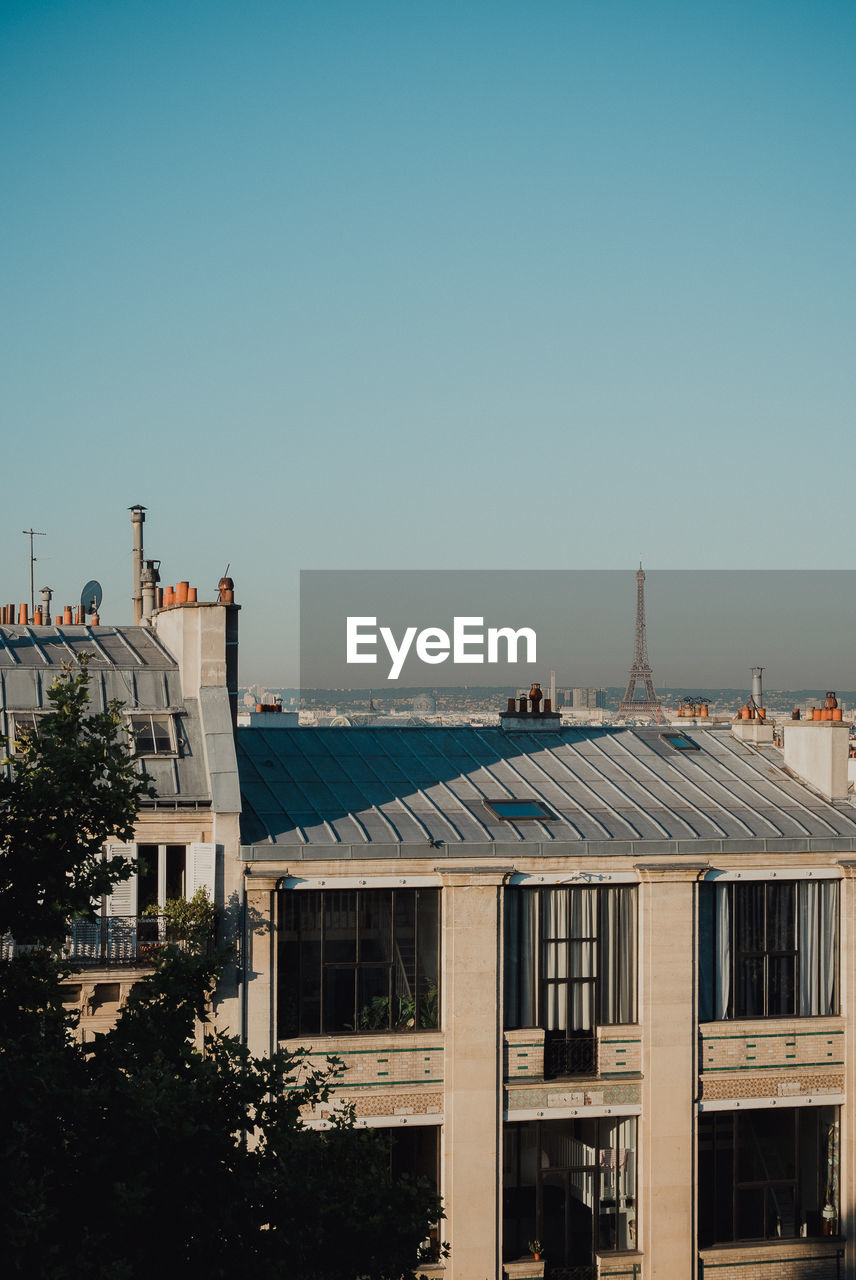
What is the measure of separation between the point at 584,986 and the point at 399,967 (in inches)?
148

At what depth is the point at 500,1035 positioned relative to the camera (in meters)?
26.5

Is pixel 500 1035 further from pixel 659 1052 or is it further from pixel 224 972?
pixel 224 972

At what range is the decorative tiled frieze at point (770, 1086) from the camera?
2739 centimetres

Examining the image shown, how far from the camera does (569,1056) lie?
27000 mm

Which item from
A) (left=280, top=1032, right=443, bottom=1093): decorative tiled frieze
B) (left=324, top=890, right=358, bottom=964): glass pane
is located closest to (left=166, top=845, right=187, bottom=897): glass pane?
(left=324, top=890, right=358, bottom=964): glass pane

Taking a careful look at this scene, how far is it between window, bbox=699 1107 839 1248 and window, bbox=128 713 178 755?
41.9ft

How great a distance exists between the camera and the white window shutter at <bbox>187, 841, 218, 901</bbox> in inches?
1002

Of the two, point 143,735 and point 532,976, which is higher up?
point 143,735

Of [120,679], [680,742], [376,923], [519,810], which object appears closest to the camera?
[376,923]

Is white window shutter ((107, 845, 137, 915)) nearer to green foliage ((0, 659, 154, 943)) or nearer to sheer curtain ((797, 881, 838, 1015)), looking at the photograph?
green foliage ((0, 659, 154, 943))

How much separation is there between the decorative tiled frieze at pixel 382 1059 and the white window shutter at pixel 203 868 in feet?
10.8

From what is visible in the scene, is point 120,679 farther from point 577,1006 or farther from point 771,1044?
point 771,1044

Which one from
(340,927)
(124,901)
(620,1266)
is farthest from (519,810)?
(620,1266)

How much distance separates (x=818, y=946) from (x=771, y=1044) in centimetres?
225
